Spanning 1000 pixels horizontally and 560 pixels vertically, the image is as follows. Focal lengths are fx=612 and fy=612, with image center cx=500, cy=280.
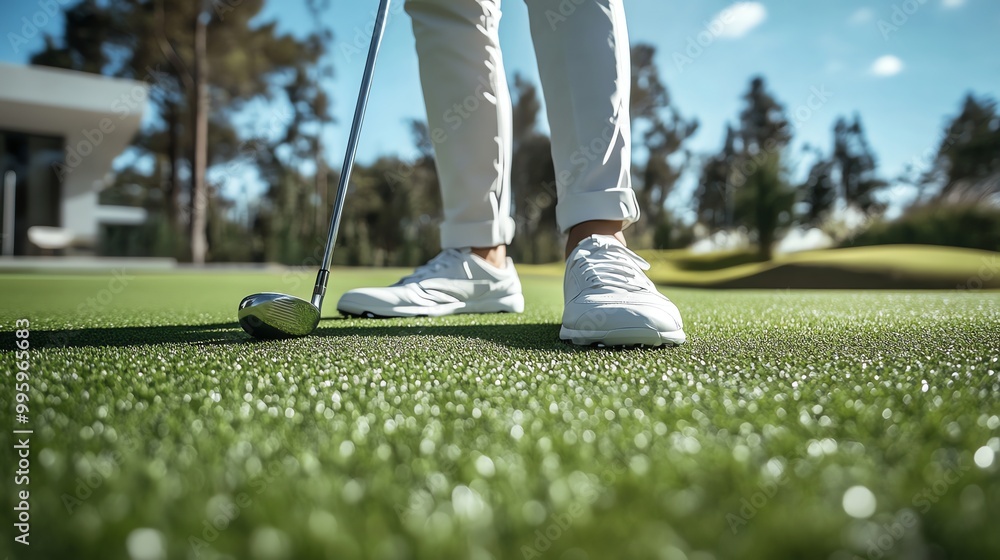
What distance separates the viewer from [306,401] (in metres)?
0.64

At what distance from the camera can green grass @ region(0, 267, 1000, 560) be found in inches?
12.9

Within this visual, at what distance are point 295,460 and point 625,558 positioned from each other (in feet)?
0.85

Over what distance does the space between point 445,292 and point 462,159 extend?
15.4 inches

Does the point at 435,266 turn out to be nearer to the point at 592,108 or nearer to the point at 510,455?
the point at 592,108

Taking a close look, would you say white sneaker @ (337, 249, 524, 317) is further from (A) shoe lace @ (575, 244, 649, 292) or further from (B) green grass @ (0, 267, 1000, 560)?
(B) green grass @ (0, 267, 1000, 560)

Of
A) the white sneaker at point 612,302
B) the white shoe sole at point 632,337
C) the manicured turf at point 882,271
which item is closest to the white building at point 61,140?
the manicured turf at point 882,271

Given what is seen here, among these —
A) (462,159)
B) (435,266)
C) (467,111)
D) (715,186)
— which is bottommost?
(435,266)

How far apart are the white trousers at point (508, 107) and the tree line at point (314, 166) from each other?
38.6 feet

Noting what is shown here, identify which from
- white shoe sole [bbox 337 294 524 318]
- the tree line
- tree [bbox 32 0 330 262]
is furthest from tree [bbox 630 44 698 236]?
white shoe sole [bbox 337 294 524 318]

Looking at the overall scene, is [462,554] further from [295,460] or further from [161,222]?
[161,222]

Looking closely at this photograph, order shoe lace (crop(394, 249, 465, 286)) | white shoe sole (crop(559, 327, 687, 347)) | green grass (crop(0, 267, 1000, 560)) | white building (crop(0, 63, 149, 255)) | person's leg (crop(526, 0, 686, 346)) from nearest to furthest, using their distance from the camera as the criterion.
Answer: green grass (crop(0, 267, 1000, 560))
white shoe sole (crop(559, 327, 687, 347))
person's leg (crop(526, 0, 686, 346))
shoe lace (crop(394, 249, 465, 286))
white building (crop(0, 63, 149, 255))

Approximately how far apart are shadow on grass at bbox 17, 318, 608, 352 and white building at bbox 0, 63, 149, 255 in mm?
13170

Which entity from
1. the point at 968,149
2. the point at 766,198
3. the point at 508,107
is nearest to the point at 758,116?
the point at 968,149

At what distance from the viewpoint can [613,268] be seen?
123cm
